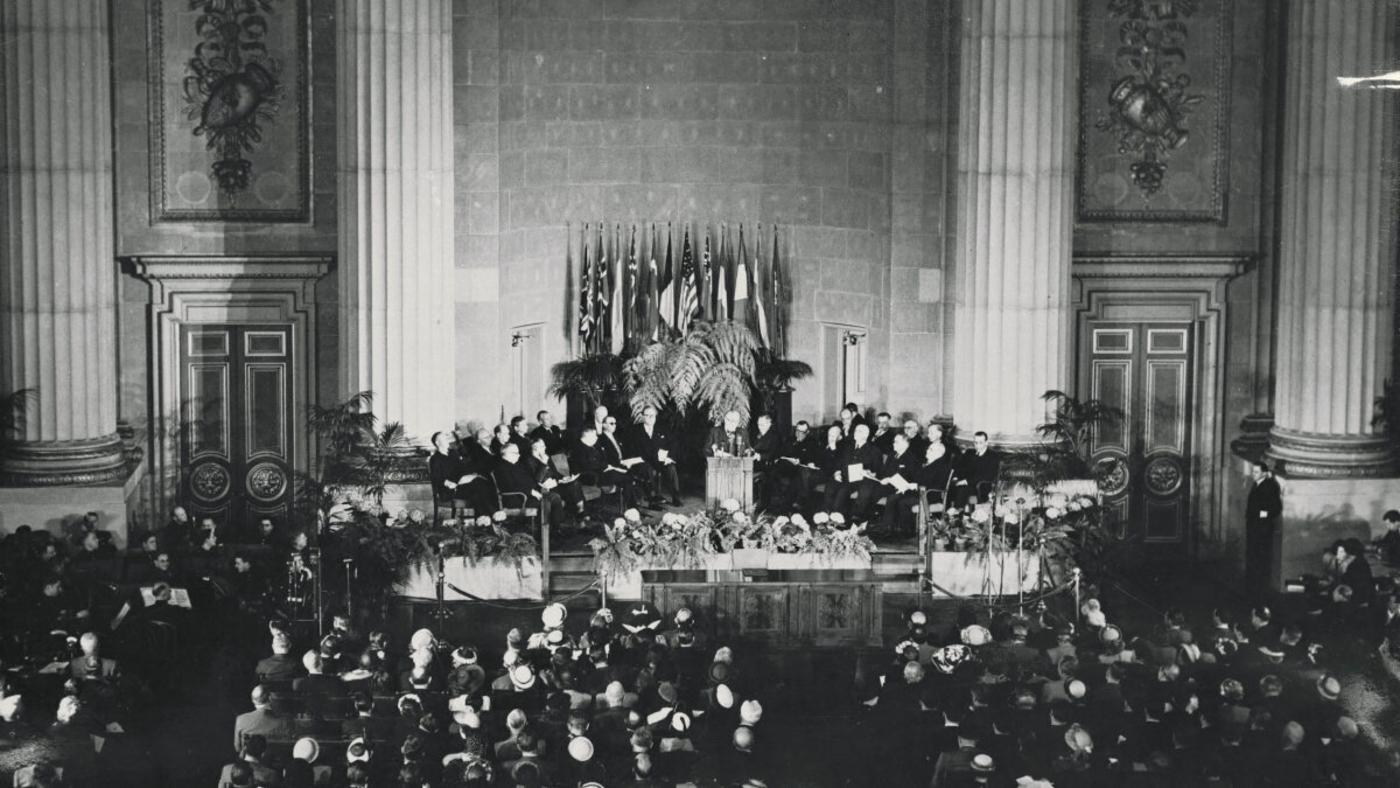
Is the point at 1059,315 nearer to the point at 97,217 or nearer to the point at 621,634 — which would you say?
the point at 621,634

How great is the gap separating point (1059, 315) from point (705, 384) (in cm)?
464

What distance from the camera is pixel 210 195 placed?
1079 inches

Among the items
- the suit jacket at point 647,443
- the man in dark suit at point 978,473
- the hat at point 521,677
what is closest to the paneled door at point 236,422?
the suit jacket at point 647,443

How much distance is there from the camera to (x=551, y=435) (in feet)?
89.5

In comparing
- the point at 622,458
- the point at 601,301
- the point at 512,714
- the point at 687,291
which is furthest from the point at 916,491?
the point at 512,714

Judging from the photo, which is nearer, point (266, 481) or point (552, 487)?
point (552, 487)

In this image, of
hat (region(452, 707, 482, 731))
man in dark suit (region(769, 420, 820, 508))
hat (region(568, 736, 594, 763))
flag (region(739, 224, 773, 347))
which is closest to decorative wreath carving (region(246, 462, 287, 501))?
man in dark suit (region(769, 420, 820, 508))

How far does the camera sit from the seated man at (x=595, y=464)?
1037 inches

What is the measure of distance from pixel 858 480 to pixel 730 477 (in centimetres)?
156

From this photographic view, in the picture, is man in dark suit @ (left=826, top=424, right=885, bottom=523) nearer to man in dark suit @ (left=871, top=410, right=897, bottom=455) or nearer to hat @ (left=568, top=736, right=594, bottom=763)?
man in dark suit @ (left=871, top=410, right=897, bottom=455)

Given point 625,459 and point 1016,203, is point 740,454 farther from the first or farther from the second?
point 1016,203

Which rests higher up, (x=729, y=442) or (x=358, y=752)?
(x=729, y=442)

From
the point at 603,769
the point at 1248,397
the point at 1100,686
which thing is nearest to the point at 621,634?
the point at 603,769

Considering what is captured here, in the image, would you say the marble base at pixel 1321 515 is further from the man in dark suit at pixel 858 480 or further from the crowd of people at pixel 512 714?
the crowd of people at pixel 512 714
